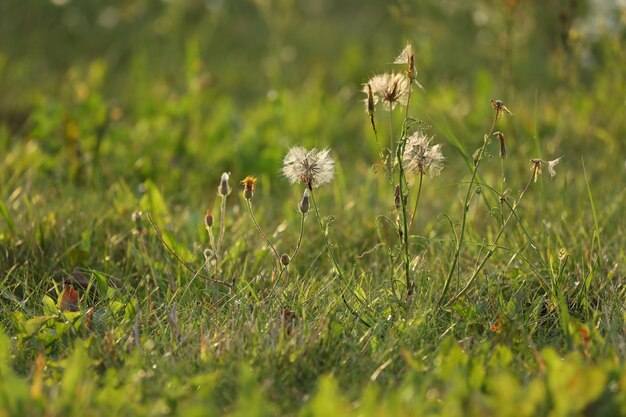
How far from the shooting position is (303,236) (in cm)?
290

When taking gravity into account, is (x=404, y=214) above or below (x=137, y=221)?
above

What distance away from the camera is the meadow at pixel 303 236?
72.1 inches

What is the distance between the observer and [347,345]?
6.72 ft

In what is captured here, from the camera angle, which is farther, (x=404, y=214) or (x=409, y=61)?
(x=404, y=214)

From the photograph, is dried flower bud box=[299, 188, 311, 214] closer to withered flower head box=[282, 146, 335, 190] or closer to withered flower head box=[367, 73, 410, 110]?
withered flower head box=[282, 146, 335, 190]

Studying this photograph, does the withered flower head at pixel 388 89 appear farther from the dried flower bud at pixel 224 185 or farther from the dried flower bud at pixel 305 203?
the dried flower bud at pixel 224 185

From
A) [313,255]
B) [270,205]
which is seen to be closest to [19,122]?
[270,205]

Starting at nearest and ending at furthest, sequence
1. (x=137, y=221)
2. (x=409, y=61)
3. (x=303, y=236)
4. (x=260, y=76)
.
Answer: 1. (x=409, y=61)
2. (x=137, y=221)
3. (x=303, y=236)
4. (x=260, y=76)

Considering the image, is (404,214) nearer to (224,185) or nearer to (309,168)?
(309,168)

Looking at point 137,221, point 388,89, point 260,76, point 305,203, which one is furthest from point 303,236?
point 260,76

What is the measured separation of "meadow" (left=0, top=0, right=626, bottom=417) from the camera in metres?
1.83

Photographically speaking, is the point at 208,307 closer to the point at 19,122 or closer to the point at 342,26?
the point at 19,122

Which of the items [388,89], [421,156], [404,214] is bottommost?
[404,214]

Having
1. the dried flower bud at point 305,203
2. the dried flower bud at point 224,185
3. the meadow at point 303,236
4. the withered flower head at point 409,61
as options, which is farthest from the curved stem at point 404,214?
the dried flower bud at point 224,185
